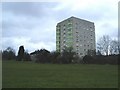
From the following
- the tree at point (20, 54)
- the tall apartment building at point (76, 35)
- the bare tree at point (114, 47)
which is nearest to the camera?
the bare tree at point (114, 47)

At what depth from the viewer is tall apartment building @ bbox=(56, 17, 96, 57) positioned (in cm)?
10844

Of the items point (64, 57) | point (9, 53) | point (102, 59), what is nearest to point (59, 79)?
point (102, 59)

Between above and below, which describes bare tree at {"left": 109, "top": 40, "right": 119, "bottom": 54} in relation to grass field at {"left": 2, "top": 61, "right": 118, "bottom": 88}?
above

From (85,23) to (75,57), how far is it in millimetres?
36764

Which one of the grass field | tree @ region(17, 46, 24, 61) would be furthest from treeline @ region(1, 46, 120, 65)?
the grass field

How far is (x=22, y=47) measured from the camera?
9212 cm

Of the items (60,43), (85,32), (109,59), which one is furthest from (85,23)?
(109,59)

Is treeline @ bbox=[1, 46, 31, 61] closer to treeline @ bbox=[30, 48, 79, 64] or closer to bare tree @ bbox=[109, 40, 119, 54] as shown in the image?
treeline @ bbox=[30, 48, 79, 64]

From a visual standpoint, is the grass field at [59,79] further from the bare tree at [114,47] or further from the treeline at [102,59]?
the bare tree at [114,47]

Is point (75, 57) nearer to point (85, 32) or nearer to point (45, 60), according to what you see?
point (45, 60)

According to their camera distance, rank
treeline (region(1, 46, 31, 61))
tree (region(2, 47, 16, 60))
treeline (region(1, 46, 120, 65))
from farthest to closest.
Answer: treeline (region(1, 46, 31, 61)) < tree (region(2, 47, 16, 60)) < treeline (region(1, 46, 120, 65))

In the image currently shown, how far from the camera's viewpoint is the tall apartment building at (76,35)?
108 metres

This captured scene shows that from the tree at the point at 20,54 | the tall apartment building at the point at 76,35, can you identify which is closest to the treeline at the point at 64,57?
the tree at the point at 20,54

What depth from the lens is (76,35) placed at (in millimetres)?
110938
